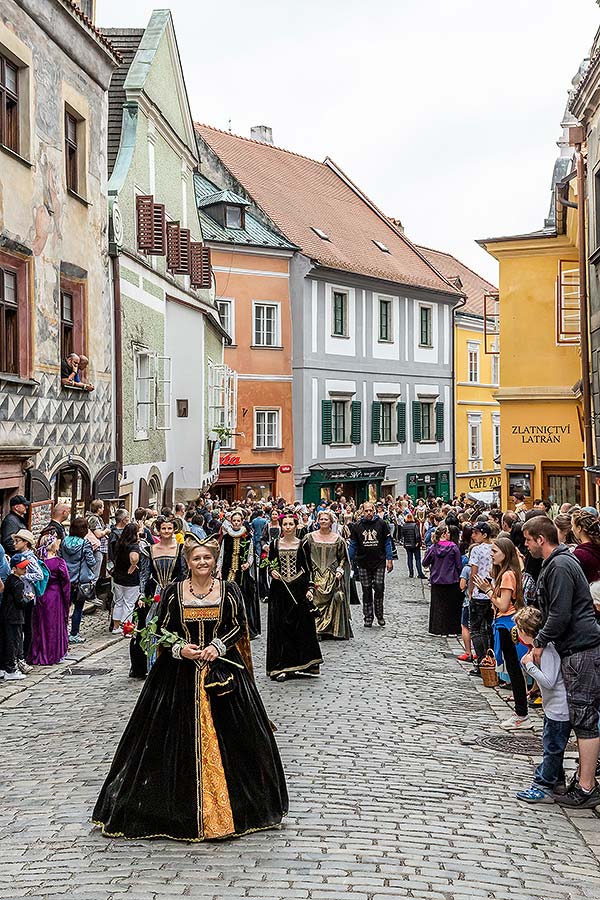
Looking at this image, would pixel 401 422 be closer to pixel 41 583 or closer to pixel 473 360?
→ pixel 473 360

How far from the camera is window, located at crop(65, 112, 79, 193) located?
18141 millimetres

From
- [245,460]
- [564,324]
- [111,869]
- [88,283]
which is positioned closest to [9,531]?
[88,283]

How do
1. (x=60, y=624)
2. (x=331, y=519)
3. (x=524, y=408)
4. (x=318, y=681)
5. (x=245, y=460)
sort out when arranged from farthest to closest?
(x=245, y=460) < (x=524, y=408) < (x=331, y=519) < (x=60, y=624) < (x=318, y=681)

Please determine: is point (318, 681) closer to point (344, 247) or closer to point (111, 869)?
point (111, 869)

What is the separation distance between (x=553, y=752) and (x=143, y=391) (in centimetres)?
1598

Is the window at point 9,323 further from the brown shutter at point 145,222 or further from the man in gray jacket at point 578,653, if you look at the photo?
the man in gray jacket at point 578,653

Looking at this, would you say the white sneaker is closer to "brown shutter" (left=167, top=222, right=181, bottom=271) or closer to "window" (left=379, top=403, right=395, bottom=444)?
"brown shutter" (left=167, top=222, right=181, bottom=271)

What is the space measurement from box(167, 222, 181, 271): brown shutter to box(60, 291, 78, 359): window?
708 cm

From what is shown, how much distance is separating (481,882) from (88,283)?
572 inches

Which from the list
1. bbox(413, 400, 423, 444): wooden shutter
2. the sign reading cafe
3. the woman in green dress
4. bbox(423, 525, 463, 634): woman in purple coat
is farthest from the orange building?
the woman in green dress

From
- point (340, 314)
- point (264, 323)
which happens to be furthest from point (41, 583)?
point (340, 314)

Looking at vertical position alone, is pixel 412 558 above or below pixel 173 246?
below

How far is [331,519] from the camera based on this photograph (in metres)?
14.4

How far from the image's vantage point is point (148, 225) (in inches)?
879
